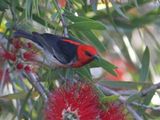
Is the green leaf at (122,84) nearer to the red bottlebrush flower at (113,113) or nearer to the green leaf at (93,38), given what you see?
the green leaf at (93,38)

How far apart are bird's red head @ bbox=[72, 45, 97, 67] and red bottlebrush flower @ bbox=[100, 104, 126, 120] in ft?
0.50

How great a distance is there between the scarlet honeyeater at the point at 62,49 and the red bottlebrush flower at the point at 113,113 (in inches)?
6.0

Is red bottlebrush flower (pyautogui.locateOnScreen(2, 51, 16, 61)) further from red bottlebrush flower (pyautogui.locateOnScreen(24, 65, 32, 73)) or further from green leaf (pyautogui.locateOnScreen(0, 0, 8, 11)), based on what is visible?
green leaf (pyautogui.locateOnScreen(0, 0, 8, 11))

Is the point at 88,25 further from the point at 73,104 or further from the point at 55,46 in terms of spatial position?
the point at 73,104

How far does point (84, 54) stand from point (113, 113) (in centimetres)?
19

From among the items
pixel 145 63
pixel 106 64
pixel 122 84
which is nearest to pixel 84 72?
pixel 106 64

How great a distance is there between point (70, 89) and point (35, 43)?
0.78ft

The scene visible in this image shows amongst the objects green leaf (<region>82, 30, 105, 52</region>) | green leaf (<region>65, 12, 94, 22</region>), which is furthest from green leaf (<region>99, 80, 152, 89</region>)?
green leaf (<region>65, 12, 94, 22</region>)

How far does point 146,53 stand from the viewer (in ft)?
6.07

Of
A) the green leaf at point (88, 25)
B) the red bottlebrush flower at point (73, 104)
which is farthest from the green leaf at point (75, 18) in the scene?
the red bottlebrush flower at point (73, 104)

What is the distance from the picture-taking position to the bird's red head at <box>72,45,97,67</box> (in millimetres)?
1623

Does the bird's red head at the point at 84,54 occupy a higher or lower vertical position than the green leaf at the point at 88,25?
lower

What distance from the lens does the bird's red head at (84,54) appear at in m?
1.62

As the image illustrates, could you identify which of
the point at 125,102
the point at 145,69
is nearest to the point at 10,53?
the point at 125,102
